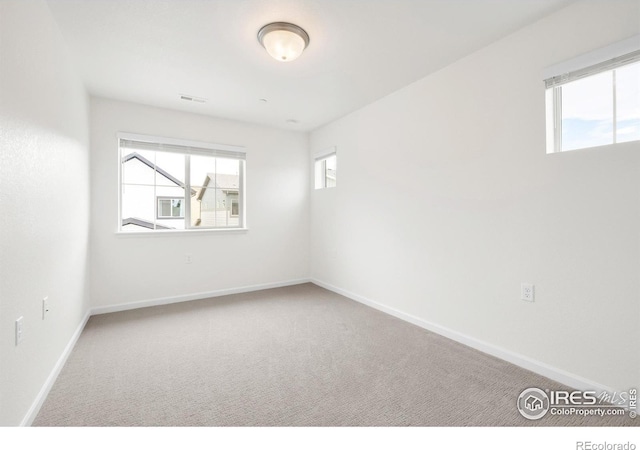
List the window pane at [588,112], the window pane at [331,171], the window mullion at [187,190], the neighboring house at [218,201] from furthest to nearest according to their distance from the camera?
the window pane at [331,171], the neighboring house at [218,201], the window mullion at [187,190], the window pane at [588,112]

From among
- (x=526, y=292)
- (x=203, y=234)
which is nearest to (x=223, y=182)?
(x=203, y=234)

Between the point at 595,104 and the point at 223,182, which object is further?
the point at 223,182

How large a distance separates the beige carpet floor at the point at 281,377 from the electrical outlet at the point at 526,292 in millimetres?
535

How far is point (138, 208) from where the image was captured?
147 inches

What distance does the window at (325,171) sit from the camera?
4480 mm

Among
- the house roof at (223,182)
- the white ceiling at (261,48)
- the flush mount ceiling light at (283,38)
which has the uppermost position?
the white ceiling at (261,48)

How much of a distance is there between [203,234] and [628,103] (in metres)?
4.31

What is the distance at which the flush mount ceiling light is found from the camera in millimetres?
2078

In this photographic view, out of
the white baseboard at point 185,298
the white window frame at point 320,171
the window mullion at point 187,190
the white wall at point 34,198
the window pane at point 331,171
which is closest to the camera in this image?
the white wall at point 34,198

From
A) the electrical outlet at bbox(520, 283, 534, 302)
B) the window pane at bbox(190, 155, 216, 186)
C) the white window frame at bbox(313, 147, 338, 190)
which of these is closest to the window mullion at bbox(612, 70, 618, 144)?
the electrical outlet at bbox(520, 283, 534, 302)

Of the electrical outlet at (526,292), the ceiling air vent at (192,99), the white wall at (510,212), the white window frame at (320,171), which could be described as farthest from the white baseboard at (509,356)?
the ceiling air vent at (192,99)

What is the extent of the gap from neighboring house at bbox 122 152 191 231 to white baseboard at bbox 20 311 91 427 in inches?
55.1

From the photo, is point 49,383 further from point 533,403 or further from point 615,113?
point 615,113

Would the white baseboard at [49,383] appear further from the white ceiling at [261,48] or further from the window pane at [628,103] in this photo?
the window pane at [628,103]
